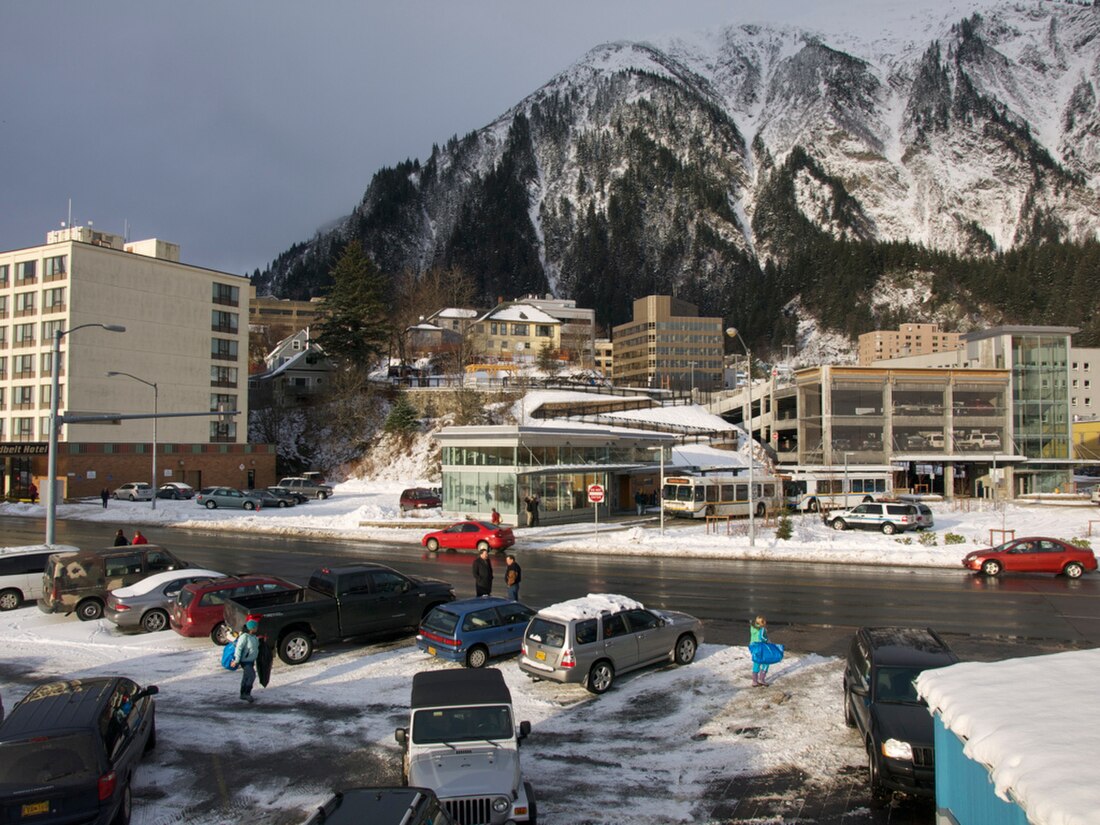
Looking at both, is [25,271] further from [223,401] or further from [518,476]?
[518,476]

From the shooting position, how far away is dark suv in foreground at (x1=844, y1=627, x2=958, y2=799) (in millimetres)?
10398

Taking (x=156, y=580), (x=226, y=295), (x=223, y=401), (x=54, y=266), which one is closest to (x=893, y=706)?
(x=156, y=580)

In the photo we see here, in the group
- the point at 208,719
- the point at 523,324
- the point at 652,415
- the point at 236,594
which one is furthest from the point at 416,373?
the point at 208,719

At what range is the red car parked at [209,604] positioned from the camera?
19406 mm

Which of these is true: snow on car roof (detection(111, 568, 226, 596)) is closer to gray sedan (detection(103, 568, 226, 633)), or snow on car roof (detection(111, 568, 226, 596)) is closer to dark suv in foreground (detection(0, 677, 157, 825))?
gray sedan (detection(103, 568, 226, 633))

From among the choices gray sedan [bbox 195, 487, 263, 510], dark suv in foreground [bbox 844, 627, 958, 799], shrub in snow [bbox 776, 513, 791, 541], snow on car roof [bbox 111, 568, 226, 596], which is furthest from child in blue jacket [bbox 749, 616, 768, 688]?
gray sedan [bbox 195, 487, 263, 510]

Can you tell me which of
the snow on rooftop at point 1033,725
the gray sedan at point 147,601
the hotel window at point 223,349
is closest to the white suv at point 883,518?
the gray sedan at point 147,601

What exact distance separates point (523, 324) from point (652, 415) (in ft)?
176

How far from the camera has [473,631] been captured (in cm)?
1695

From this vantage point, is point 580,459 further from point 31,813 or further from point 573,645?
point 31,813

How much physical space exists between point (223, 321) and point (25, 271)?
648 inches

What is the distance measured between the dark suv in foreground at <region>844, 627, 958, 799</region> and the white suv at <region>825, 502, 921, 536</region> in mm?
31000

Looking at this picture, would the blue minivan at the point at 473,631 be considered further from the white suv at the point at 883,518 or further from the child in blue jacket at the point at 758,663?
the white suv at the point at 883,518

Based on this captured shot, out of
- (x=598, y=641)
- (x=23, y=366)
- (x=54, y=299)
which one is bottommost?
(x=598, y=641)
